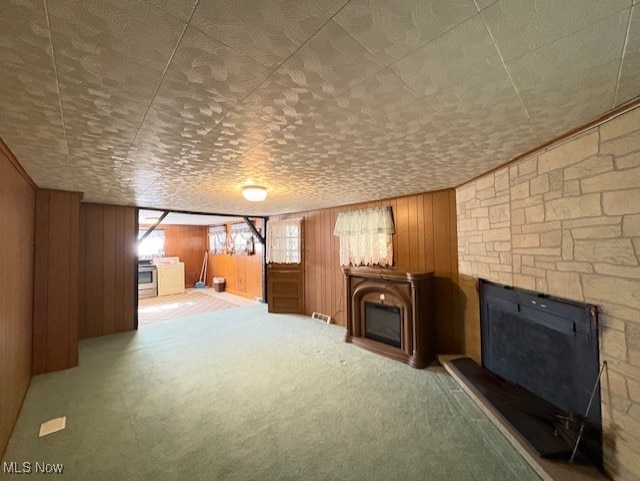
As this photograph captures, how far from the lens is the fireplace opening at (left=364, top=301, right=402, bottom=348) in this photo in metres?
3.19

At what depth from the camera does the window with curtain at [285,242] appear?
16.8 feet

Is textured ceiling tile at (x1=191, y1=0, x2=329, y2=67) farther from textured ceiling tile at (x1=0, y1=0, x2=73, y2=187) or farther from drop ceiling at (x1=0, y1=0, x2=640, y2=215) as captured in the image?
textured ceiling tile at (x1=0, y1=0, x2=73, y2=187)

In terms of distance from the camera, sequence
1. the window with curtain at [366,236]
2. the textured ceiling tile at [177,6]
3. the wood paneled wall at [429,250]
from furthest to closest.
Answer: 1. the window with curtain at [366,236]
2. the wood paneled wall at [429,250]
3. the textured ceiling tile at [177,6]

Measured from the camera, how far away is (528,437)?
5.51 feet

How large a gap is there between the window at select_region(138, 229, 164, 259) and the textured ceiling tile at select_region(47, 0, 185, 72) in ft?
28.0

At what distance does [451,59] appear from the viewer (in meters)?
0.92

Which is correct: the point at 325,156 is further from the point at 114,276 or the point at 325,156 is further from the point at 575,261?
the point at 114,276

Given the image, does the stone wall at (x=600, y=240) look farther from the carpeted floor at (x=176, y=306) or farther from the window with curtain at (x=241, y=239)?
the window with curtain at (x=241, y=239)

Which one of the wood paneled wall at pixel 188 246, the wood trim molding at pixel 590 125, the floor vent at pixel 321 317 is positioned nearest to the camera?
the wood trim molding at pixel 590 125

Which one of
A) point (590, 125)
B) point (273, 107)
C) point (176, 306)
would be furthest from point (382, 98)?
point (176, 306)

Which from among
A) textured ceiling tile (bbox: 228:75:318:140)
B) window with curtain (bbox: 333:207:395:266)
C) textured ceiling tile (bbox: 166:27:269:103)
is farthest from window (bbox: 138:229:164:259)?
textured ceiling tile (bbox: 166:27:269:103)

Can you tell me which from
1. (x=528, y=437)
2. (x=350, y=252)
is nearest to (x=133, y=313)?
(x=350, y=252)

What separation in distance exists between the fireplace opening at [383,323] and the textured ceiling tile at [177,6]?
3197 millimetres

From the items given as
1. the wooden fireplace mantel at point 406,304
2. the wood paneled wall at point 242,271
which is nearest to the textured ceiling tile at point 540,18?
the wooden fireplace mantel at point 406,304
